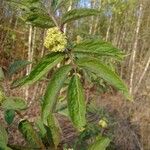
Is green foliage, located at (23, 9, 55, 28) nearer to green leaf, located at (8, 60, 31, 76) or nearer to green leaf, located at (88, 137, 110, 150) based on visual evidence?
green leaf, located at (8, 60, 31, 76)

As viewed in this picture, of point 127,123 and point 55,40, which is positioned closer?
point 55,40

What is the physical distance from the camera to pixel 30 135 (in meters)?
1.53

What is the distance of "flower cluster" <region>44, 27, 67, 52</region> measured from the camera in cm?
107

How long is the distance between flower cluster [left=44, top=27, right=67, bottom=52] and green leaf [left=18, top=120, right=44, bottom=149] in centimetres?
47

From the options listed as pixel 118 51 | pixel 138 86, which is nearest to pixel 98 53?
pixel 118 51

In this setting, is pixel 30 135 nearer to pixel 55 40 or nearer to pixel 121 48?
pixel 55 40

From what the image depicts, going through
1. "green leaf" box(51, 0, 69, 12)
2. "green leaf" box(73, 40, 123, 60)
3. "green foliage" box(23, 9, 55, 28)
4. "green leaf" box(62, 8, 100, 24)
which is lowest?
"green leaf" box(73, 40, 123, 60)

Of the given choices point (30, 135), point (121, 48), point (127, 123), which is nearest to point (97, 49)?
point (30, 135)

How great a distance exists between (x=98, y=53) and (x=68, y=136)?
16.6ft

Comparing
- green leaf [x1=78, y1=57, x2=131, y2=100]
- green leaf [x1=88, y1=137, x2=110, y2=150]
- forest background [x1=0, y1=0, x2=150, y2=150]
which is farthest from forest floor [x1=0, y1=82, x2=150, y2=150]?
green leaf [x1=78, y1=57, x2=131, y2=100]

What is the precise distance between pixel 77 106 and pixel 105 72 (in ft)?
0.33

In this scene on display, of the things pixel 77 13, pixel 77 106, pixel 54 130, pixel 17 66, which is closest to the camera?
pixel 77 106

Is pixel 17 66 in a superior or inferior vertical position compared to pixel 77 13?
inferior

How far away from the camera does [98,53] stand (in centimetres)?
111
